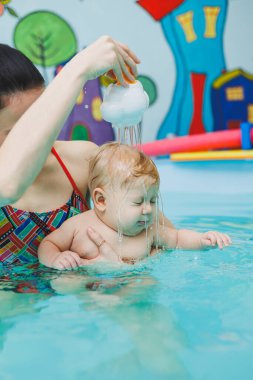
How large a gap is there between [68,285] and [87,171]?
0.62 m

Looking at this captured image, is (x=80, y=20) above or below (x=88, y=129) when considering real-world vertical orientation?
above

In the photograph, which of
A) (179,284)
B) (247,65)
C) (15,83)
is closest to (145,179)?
(179,284)

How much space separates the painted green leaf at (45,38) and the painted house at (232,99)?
178cm

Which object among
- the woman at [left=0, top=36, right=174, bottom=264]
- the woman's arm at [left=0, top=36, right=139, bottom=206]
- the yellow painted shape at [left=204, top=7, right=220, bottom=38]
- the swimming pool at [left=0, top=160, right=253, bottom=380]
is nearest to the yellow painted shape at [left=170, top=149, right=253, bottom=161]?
the yellow painted shape at [left=204, top=7, right=220, bottom=38]

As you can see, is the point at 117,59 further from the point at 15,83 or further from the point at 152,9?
Result: the point at 152,9

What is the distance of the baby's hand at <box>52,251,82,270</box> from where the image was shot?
2.02m

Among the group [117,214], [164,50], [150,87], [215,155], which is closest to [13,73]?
[117,214]

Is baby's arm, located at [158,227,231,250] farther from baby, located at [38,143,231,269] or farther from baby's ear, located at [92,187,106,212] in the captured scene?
baby's ear, located at [92,187,106,212]

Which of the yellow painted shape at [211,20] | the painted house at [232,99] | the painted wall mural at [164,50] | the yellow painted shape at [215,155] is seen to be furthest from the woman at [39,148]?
the yellow painted shape at [211,20]

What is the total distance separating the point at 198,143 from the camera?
5.52 meters

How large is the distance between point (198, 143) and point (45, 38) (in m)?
2.54

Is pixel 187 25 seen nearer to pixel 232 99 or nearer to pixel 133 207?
pixel 232 99

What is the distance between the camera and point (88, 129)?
23.1 feet

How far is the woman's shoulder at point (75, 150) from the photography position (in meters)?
2.39
